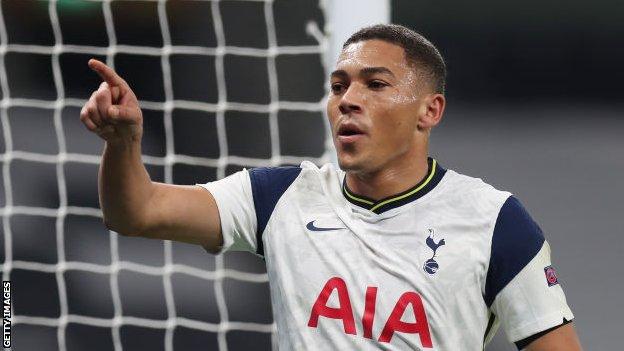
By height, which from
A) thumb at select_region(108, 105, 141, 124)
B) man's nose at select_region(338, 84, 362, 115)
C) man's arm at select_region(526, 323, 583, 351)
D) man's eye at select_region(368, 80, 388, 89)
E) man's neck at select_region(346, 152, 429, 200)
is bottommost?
man's arm at select_region(526, 323, 583, 351)

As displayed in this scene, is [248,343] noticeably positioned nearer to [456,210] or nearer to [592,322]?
[592,322]

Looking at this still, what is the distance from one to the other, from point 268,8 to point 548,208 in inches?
158

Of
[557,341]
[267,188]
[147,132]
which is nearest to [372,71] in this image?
[267,188]

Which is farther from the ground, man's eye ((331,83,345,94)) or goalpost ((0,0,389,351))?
goalpost ((0,0,389,351))

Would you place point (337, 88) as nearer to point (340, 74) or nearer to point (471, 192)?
point (340, 74)

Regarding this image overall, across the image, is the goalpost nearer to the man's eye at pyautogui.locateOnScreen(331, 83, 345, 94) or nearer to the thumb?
the man's eye at pyautogui.locateOnScreen(331, 83, 345, 94)

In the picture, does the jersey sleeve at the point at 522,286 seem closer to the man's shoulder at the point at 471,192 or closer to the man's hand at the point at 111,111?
the man's shoulder at the point at 471,192

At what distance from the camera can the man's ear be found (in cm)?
260

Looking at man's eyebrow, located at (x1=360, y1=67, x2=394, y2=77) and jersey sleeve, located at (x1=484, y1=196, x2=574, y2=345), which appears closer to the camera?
jersey sleeve, located at (x1=484, y1=196, x2=574, y2=345)

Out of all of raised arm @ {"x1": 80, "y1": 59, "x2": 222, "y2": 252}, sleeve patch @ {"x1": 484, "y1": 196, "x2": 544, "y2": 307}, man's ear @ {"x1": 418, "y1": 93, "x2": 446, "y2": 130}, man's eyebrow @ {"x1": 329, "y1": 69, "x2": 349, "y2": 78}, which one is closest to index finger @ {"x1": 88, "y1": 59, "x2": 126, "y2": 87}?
raised arm @ {"x1": 80, "y1": 59, "x2": 222, "y2": 252}

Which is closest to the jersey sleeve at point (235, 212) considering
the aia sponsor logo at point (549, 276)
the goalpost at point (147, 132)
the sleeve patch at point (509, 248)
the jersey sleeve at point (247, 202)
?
the jersey sleeve at point (247, 202)

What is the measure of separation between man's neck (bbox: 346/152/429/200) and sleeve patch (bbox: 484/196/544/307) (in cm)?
22

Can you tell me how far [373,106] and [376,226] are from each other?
251 mm
